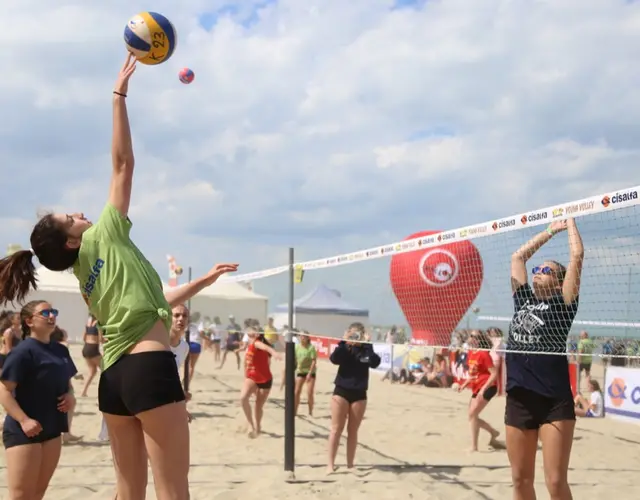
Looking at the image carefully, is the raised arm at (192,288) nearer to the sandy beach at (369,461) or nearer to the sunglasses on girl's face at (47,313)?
the sunglasses on girl's face at (47,313)

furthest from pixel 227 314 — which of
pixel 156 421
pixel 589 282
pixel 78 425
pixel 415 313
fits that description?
pixel 156 421

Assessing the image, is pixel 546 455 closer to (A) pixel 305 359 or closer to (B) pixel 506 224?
(B) pixel 506 224

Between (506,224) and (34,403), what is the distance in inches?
116

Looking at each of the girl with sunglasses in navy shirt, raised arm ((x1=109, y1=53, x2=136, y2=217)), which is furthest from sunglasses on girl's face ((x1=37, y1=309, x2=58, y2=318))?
raised arm ((x1=109, y1=53, x2=136, y2=217))

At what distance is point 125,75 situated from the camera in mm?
2672

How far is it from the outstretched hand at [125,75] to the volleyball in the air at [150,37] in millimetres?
336

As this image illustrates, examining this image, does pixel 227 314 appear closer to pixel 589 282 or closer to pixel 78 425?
pixel 78 425

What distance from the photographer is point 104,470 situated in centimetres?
664

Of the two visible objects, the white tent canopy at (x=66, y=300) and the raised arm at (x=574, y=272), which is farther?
the white tent canopy at (x=66, y=300)

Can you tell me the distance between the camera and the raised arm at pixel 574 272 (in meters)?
3.76

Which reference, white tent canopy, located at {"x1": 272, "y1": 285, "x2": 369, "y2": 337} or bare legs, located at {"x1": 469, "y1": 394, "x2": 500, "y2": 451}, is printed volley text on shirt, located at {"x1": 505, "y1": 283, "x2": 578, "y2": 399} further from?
white tent canopy, located at {"x1": 272, "y1": 285, "x2": 369, "y2": 337}

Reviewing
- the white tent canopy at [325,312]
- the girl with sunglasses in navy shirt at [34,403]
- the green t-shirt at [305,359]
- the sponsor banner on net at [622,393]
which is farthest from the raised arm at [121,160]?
the white tent canopy at [325,312]

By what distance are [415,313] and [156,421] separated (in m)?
14.3

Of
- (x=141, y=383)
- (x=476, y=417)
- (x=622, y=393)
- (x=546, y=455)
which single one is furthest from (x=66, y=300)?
(x=141, y=383)
